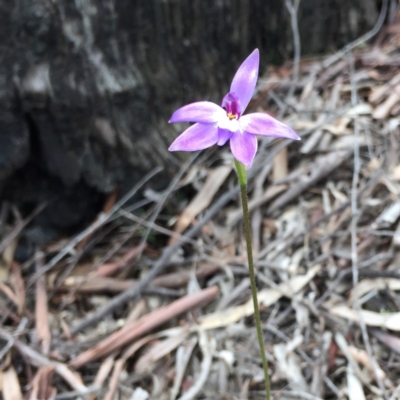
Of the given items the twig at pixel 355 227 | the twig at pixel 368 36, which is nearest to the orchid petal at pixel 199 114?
the twig at pixel 355 227

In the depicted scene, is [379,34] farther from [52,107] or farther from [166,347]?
[166,347]

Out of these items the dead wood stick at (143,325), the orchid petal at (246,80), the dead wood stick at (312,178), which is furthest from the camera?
the dead wood stick at (312,178)

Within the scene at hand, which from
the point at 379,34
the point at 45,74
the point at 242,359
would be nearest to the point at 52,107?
the point at 45,74

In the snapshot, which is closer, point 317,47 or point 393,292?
point 393,292

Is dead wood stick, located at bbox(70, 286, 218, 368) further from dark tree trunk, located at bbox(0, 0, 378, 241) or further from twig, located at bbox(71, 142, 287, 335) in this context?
dark tree trunk, located at bbox(0, 0, 378, 241)

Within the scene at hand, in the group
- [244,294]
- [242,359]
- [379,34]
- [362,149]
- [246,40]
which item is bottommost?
[242,359]

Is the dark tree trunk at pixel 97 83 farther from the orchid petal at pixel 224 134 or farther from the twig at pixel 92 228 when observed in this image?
the orchid petal at pixel 224 134

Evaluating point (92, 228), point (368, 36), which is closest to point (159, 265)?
point (92, 228)
